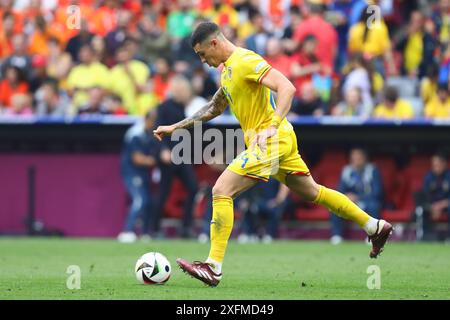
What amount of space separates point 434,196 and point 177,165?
4.34 meters

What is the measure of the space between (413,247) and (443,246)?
54 cm

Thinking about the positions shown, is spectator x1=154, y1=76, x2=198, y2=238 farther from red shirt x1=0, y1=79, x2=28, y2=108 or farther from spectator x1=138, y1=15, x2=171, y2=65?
red shirt x1=0, y1=79, x2=28, y2=108

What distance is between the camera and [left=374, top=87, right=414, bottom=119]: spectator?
734 inches

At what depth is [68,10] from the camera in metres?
22.3

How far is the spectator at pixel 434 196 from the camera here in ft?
58.9

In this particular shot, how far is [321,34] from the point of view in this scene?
20375mm

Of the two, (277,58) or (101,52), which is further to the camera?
(101,52)

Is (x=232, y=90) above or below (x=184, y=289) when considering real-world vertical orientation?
above

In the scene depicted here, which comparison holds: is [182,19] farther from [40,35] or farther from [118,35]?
[40,35]

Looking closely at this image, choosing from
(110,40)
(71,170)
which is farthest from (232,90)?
(110,40)

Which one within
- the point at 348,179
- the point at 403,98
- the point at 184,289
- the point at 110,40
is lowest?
the point at 184,289

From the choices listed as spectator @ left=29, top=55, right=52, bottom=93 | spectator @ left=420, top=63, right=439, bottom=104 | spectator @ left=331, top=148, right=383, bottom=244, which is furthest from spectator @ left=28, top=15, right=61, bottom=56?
spectator @ left=420, top=63, right=439, bottom=104

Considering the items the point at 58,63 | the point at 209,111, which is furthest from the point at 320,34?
the point at 209,111

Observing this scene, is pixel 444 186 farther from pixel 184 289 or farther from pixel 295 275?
pixel 184 289
